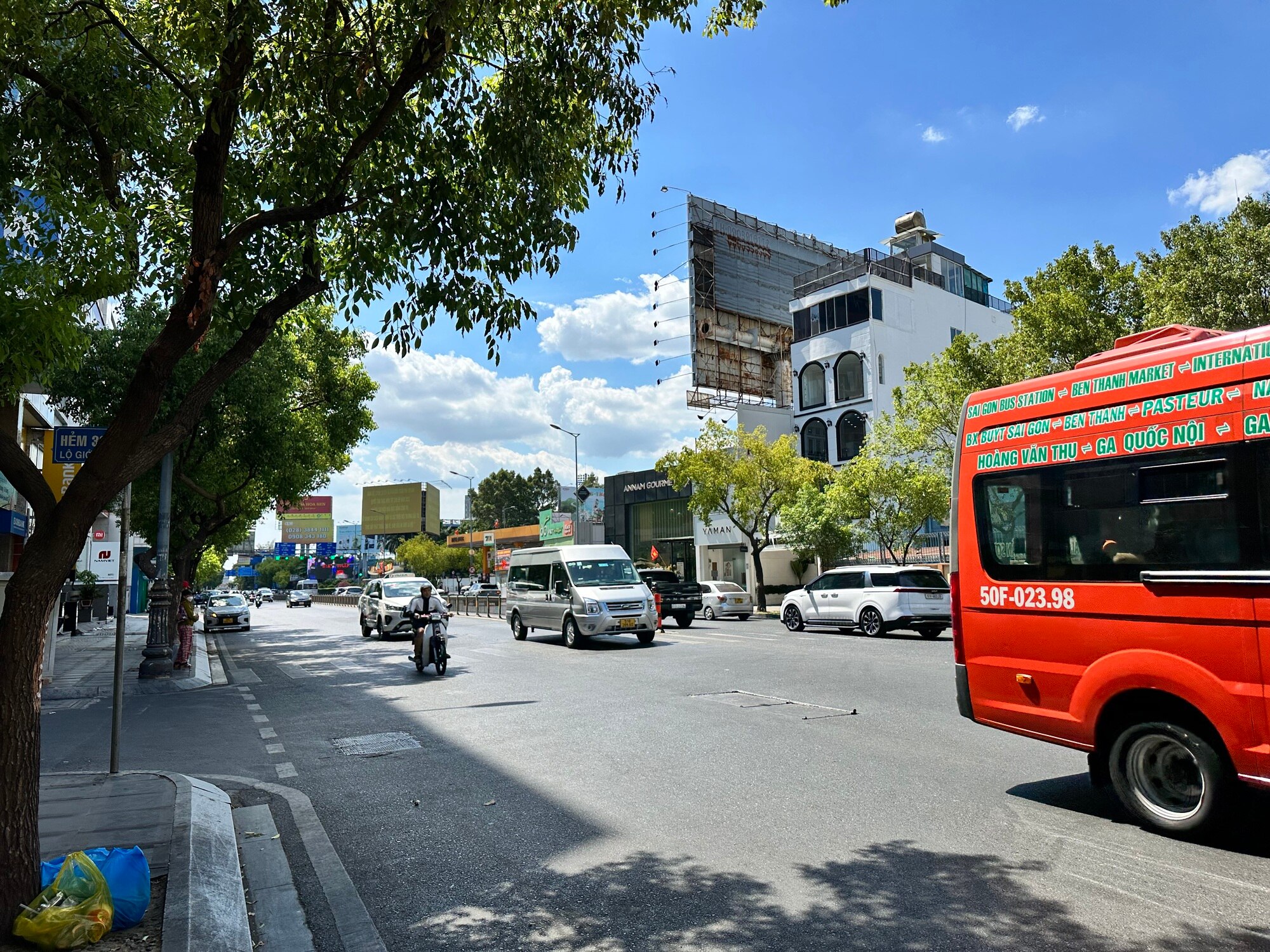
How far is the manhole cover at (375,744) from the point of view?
8812 millimetres

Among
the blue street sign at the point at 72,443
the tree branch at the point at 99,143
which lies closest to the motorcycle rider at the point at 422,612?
the blue street sign at the point at 72,443

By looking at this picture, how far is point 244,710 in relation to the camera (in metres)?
12.3

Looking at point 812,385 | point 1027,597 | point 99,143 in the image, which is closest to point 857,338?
point 812,385

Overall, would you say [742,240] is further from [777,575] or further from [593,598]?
[593,598]

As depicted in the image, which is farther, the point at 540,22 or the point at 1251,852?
the point at 540,22

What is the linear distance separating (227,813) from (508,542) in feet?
282

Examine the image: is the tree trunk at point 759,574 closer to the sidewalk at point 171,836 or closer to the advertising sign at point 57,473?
the advertising sign at point 57,473

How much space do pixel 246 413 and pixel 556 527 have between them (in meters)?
49.7

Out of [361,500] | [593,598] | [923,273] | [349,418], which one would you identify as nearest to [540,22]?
[593,598]

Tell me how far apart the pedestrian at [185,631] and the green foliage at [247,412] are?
13.0ft

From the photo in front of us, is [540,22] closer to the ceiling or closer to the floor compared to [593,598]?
closer to the ceiling

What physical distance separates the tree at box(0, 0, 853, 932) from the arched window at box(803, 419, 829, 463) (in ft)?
136

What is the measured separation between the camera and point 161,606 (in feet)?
57.5

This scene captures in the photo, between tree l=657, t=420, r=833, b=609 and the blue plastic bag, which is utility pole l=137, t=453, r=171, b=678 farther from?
tree l=657, t=420, r=833, b=609
